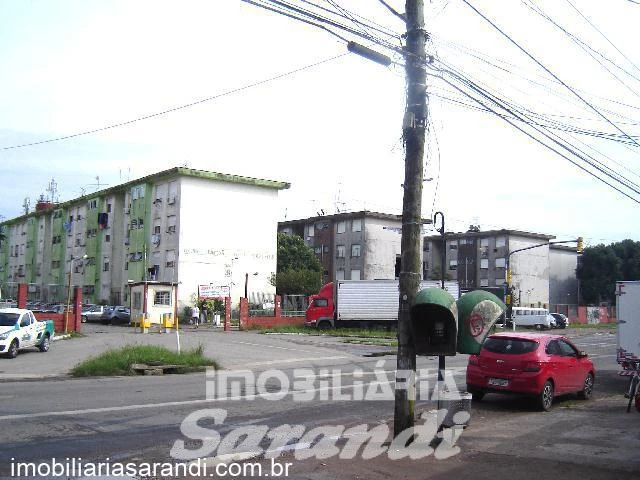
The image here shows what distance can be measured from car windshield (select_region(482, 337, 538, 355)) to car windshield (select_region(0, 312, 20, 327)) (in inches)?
635

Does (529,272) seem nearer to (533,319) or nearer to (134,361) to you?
(533,319)

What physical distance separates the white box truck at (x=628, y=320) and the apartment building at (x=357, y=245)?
165 ft

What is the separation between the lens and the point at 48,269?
3130 inches

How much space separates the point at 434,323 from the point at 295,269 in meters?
59.7

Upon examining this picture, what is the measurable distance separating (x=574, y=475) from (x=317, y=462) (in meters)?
3.04

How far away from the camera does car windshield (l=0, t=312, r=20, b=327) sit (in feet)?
72.4

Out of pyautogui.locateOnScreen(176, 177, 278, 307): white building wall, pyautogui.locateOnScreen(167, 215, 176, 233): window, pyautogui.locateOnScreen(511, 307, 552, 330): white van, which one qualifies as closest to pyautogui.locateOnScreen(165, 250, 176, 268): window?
pyautogui.locateOnScreen(176, 177, 278, 307): white building wall

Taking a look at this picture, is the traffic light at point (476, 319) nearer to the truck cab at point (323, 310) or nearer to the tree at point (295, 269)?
the truck cab at point (323, 310)

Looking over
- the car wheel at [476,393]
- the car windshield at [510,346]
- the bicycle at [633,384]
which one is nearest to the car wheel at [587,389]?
the bicycle at [633,384]

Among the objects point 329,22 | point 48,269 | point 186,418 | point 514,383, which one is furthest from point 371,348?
point 48,269

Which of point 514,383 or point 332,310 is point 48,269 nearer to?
point 332,310

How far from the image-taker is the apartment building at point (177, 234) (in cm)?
5750

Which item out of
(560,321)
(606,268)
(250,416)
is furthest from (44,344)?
(606,268)

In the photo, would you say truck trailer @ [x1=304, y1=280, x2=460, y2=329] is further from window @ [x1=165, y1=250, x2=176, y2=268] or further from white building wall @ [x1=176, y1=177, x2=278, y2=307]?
window @ [x1=165, y1=250, x2=176, y2=268]
